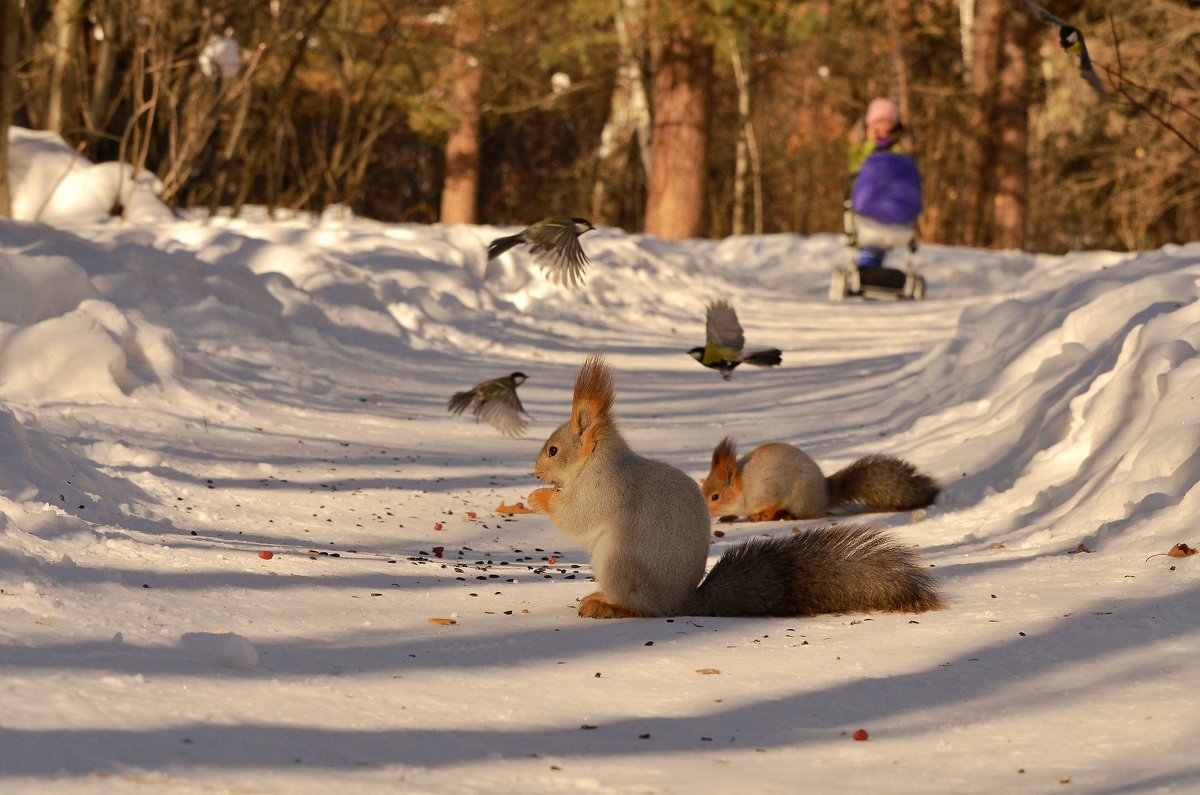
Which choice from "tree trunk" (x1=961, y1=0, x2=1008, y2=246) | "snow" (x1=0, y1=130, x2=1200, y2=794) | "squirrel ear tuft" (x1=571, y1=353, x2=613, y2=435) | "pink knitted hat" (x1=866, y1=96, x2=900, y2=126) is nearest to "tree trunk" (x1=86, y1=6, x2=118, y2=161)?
"snow" (x1=0, y1=130, x2=1200, y2=794)

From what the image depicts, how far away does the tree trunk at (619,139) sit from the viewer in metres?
27.5

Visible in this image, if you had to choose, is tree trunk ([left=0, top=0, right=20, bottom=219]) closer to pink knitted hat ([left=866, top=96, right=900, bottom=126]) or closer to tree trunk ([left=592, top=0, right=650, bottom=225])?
pink knitted hat ([left=866, top=96, right=900, bottom=126])

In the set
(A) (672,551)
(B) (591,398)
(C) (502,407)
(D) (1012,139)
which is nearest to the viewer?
(A) (672,551)

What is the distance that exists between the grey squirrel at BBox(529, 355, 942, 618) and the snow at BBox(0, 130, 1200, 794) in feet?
0.34

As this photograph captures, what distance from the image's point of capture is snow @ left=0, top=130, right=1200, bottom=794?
2795 mm

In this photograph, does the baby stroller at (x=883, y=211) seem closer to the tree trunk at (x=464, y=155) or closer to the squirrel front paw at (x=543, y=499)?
the tree trunk at (x=464, y=155)

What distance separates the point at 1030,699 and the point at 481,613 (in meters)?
1.65

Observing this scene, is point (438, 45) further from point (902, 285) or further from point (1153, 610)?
point (1153, 610)

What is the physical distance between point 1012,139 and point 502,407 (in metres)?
21.9

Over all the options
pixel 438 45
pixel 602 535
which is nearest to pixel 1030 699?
pixel 602 535

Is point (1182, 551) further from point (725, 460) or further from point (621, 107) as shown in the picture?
point (621, 107)

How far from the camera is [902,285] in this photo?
53.5 ft

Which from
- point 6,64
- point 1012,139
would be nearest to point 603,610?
point 6,64

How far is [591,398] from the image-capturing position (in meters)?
4.34
